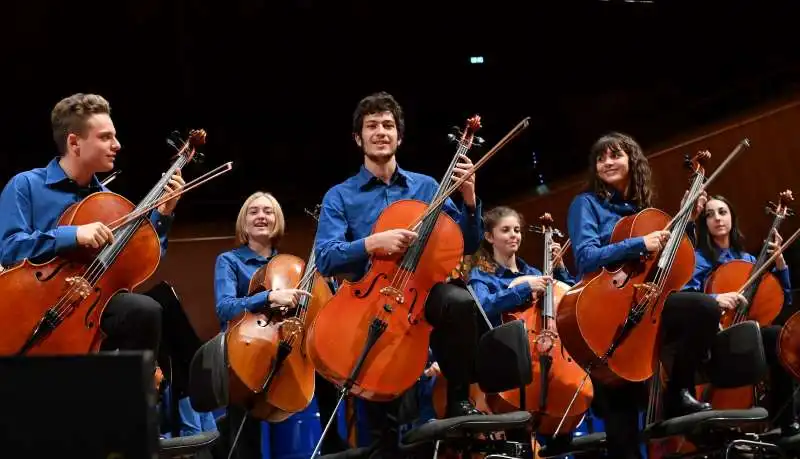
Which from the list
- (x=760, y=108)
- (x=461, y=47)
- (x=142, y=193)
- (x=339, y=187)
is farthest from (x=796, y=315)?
(x=142, y=193)

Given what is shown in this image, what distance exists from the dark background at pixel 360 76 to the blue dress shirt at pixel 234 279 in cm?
172

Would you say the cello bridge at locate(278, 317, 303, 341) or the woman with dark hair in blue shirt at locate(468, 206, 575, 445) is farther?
the woman with dark hair in blue shirt at locate(468, 206, 575, 445)

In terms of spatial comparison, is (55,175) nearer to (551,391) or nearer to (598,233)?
(598,233)

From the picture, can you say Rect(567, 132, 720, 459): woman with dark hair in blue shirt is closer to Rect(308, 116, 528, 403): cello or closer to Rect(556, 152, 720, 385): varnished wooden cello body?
Rect(556, 152, 720, 385): varnished wooden cello body

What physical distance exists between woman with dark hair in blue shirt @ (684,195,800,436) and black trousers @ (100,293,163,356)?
2709 millimetres

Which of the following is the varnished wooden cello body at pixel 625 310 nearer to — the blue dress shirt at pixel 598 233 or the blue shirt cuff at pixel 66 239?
the blue dress shirt at pixel 598 233

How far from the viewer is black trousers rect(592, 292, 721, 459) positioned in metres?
3.64

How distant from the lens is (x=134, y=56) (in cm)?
615

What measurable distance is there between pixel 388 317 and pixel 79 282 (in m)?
1.03

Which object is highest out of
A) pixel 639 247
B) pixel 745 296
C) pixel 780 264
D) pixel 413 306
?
pixel 639 247

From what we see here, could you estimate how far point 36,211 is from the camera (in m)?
3.31

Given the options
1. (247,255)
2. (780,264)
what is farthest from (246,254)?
(780,264)

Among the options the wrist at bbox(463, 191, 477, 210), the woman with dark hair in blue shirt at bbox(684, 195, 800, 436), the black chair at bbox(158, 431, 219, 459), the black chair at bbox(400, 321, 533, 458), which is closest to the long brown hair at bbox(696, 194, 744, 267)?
the woman with dark hair in blue shirt at bbox(684, 195, 800, 436)

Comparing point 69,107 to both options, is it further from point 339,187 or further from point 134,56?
point 134,56
